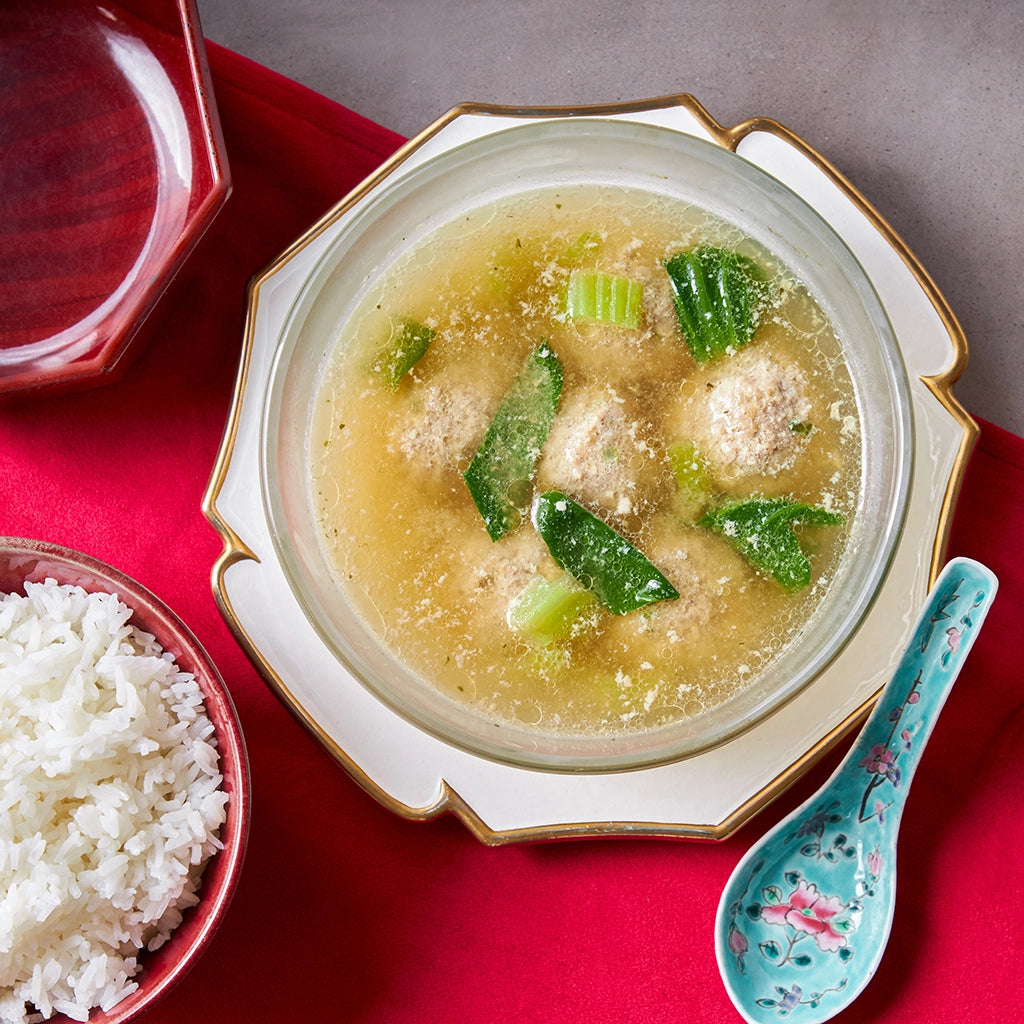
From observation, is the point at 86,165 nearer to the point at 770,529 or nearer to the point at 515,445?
the point at 515,445

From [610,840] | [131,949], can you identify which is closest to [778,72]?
[610,840]

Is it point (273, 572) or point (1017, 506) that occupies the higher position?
point (1017, 506)

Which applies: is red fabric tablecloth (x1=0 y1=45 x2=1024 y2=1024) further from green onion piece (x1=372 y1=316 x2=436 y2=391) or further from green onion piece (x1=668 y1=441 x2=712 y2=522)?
green onion piece (x1=668 y1=441 x2=712 y2=522)

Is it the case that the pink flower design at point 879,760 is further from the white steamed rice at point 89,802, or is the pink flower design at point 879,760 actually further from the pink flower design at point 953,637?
the white steamed rice at point 89,802

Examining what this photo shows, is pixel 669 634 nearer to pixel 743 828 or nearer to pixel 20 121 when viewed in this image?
pixel 743 828

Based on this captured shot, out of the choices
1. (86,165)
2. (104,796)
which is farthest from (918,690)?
(86,165)

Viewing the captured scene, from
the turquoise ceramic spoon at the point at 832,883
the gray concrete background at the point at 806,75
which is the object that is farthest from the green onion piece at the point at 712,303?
the turquoise ceramic spoon at the point at 832,883
